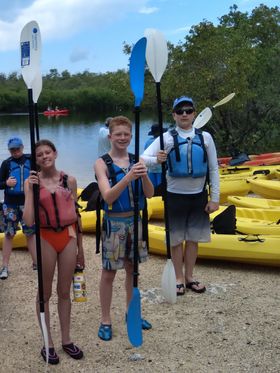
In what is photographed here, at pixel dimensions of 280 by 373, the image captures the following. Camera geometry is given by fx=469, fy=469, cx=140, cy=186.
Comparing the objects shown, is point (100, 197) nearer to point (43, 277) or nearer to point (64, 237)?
point (64, 237)

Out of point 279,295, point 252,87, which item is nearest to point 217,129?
point 252,87

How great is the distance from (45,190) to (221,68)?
956 centimetres

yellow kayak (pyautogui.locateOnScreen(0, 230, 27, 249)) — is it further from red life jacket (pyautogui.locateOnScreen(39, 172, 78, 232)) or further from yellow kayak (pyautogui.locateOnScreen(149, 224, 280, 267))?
red life jacket (pyautogui.locateOnScreen(39, 172, 78, 232))

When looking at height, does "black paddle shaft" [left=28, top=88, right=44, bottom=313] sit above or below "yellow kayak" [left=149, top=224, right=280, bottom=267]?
above

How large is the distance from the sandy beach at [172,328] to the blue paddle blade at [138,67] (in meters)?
1.60

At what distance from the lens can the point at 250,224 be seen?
16.6ft

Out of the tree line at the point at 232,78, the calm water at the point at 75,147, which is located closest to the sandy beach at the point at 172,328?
the tree line at the point at 232,78

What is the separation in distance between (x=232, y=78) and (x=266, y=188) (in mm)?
4863

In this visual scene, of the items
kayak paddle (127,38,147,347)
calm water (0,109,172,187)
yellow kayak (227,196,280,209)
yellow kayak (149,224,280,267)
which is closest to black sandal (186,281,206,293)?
yellow kayak (149,224,280,267)

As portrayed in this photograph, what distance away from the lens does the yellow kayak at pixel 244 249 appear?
427 centimetres

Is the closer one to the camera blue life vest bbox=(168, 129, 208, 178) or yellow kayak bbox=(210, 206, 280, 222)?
blue life vest bbox=(168, 129, 208, 178)

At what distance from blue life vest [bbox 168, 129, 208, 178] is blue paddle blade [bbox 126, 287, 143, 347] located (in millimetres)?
1038

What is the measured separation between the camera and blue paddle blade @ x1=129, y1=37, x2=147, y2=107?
2984 mm

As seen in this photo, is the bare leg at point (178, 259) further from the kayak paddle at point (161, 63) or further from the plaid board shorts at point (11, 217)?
the plaid board shorts at point (11, 217)
